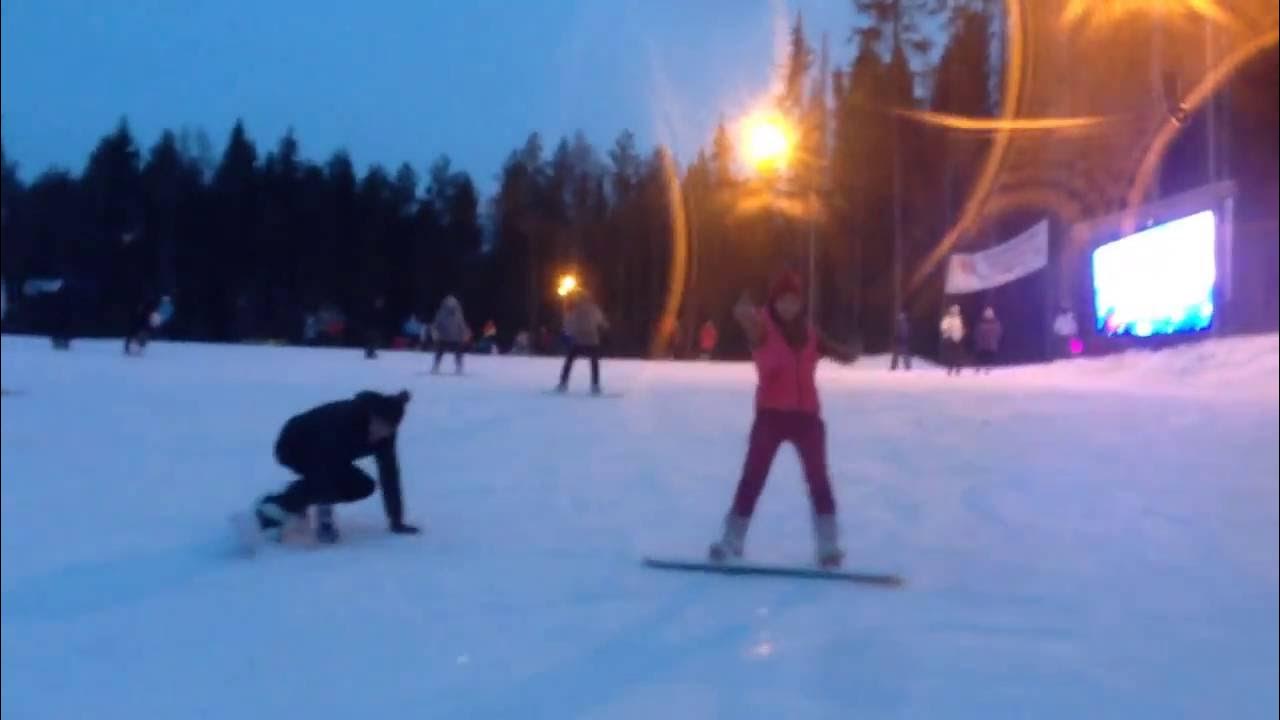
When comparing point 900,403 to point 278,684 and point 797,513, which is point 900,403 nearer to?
point 797,513

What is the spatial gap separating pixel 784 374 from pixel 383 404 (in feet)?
6.21

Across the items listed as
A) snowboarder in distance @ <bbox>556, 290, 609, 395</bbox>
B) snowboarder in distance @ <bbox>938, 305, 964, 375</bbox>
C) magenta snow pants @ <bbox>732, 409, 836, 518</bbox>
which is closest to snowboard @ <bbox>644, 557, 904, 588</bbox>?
magenta snow pants @ <bbox>732, 409, 836, 518</bbox>

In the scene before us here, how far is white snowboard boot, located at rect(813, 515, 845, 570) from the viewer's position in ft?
24.8

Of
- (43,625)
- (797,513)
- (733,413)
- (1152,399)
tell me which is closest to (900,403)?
(733,413)

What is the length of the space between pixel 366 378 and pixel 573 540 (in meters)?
2.29

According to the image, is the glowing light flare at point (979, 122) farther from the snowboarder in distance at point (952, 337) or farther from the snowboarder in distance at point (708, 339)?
the snowboarder in distance at point (952, 337)

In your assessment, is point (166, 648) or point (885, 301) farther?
point (885, 301)

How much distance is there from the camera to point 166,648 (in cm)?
567

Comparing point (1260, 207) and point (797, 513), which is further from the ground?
point (1260, 207)

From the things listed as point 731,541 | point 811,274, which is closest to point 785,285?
point 811,274

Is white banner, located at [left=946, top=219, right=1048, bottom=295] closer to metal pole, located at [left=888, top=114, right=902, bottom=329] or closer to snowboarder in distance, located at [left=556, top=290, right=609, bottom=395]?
metal pole, located at [left=888, top=114, right=902, bottom=329]

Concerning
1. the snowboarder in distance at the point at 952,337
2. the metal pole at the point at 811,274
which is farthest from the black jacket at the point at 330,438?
the snowboarder in distance at the point at 952,337

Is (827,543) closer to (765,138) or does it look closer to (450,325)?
(765,138)

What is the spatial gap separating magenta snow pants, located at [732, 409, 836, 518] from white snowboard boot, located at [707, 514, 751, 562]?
5.4 inches
